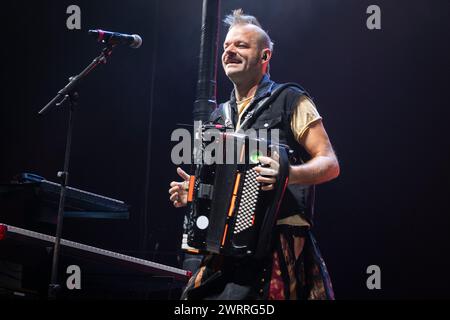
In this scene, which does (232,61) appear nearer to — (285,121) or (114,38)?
(285,121)

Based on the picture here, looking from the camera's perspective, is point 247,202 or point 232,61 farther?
point 232,61

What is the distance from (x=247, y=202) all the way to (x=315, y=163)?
0.38 metres

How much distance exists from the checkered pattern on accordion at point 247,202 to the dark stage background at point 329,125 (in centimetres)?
387

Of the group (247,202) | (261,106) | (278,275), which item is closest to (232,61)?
(261,106)

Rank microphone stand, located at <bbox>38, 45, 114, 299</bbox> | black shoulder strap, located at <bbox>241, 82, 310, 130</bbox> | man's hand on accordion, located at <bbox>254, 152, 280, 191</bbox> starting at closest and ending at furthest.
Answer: man's hand on accordion, located at <bbox>254, 152, 280, 191</bbox> < black shoulder strap, located at <bbox>241, 82, 310, 130</bbox> < microphone stand, located at <bbox>38, 45, 114, 299</bbox>

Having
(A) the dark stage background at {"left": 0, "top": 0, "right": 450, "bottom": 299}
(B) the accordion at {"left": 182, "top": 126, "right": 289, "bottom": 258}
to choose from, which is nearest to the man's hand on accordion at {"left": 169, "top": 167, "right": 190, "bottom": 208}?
(B) the accordion at {"left": 182, "top": 126, "right": 289, "bottom": 258}

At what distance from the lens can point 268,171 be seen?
230 centimetres

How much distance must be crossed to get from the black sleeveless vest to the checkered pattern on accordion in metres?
0.20

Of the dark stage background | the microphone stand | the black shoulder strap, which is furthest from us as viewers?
the dark stage background

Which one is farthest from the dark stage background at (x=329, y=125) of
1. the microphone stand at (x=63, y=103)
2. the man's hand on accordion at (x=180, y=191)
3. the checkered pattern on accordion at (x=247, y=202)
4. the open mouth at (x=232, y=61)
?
the checkered pattern on accordion at (x=247, y=202)

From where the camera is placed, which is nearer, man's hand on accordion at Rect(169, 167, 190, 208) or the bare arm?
the bare arm

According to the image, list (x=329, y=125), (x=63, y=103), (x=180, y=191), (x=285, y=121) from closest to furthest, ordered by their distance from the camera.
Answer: (x=285, y=121), (x=180, y=191), (x=63, y=103), (x=329, y=125)

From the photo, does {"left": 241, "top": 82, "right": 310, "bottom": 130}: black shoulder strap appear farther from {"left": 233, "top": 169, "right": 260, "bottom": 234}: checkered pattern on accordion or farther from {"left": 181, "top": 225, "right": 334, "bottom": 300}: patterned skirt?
{"left": 181, "top": 225, "right": 334, "bottom": 300}: patterned skirt

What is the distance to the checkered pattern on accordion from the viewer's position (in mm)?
2344
